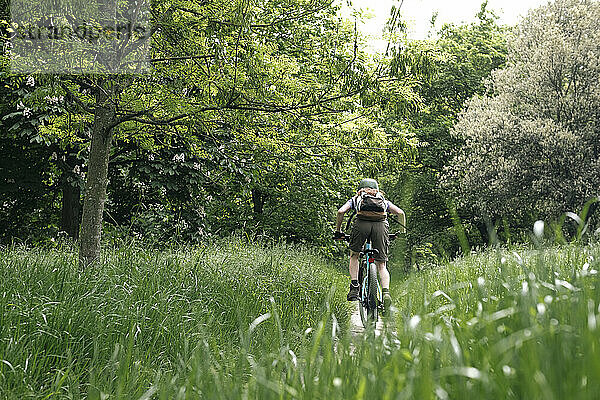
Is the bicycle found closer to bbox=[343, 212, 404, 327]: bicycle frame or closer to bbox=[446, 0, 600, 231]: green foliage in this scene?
bbox=[343, 212, 404, 327]: bicycle frame

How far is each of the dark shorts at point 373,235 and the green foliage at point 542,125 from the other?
40.5ft

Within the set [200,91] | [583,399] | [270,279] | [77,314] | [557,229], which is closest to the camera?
[583,399]

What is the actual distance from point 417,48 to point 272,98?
1.74 m

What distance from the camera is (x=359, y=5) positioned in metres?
7.39

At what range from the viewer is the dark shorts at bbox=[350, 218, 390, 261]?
23.2ft

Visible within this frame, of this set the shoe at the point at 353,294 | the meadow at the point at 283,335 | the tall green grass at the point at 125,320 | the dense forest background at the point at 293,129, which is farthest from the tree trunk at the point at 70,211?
the shoe at the point at 353,294

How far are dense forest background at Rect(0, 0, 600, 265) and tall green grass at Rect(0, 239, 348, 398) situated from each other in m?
1.40

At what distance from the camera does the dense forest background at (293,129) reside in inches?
235

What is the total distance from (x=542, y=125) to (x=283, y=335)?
59.5 feet

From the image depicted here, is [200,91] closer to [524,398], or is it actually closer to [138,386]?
[138,386]

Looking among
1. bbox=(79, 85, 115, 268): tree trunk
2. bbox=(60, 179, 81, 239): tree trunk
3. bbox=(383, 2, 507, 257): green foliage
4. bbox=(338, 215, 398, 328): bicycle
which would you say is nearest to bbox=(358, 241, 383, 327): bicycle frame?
bbox=(338, 215, 398, 328): bicycle

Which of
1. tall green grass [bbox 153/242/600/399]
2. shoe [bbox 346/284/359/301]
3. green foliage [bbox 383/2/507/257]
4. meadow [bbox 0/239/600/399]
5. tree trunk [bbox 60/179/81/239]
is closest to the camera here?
tall green grass [bbox 153/242/600/399]

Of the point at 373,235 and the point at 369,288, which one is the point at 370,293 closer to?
the point at 369,288

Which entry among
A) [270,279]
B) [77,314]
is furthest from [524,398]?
[270,279]
